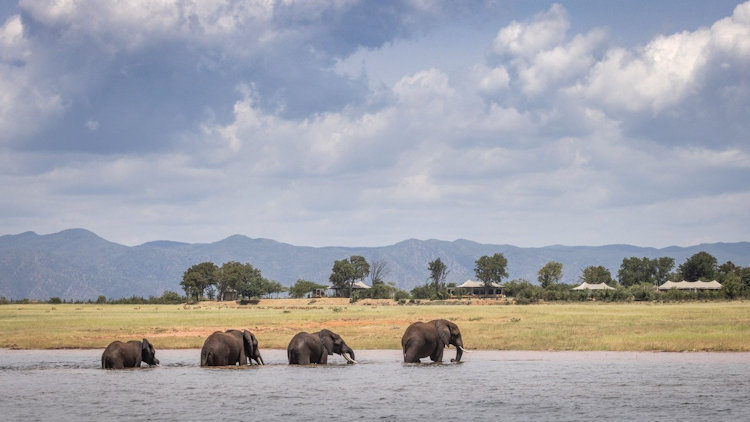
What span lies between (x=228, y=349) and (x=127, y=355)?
4.00 m

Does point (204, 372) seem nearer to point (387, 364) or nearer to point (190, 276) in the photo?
point (387, 364)

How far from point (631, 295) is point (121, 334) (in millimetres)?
113795

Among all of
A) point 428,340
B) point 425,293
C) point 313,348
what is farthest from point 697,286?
point 313,348

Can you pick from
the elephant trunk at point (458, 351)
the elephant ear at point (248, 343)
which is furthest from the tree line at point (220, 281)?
the elephant trunk at point (458, 351)

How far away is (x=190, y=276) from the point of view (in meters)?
188

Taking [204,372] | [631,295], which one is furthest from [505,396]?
[631,295]

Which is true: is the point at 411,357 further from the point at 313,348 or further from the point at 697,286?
the point at 697,286

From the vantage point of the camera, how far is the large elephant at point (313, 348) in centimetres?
3231

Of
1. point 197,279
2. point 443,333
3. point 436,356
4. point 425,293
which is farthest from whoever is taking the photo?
point 197,279

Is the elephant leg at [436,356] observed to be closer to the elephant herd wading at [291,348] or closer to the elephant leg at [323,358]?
the elephant herd wading at [291,348]

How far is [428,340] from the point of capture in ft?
109

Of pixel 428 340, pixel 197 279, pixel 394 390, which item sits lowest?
pixel 394 390

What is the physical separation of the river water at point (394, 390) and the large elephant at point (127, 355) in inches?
27.0

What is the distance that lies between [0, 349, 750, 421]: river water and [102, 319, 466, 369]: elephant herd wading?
0.75 meters
